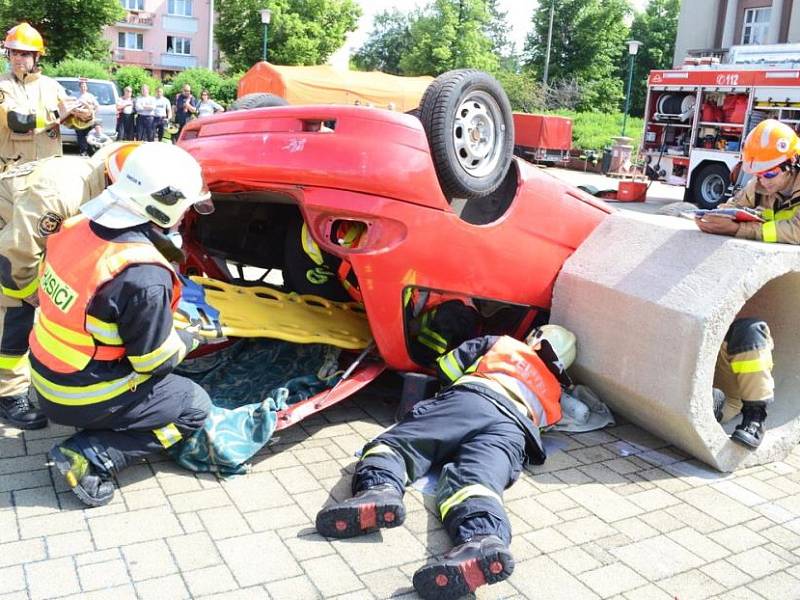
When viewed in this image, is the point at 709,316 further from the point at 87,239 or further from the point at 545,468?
the point at 87,239

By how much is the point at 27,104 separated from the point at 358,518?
381 cm

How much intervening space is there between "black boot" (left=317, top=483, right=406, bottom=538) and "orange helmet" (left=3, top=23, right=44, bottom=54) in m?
3.83

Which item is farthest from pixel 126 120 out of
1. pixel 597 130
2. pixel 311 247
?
pixel 597 130

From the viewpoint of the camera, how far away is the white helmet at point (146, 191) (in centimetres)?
313

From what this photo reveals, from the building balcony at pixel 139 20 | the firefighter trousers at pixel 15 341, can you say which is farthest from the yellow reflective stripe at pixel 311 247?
the building balcony at pixel 139 20

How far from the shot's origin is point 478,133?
164 inches

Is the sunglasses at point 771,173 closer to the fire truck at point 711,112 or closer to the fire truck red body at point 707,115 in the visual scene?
the fire truck at point 711,112

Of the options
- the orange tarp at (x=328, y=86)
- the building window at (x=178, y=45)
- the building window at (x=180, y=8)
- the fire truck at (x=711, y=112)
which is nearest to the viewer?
the fire truck at (x=711, y=112)

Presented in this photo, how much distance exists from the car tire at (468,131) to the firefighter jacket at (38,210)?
65.5 inches

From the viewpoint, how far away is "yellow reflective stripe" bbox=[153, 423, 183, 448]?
3.40 metres

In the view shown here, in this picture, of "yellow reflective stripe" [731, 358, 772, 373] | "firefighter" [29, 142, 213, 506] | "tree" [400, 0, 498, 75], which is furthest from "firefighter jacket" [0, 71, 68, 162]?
"tree" [400, 0, 498, 75]

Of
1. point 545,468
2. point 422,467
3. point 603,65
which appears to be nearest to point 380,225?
point 422,467

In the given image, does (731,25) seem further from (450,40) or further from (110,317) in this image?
(110,317)

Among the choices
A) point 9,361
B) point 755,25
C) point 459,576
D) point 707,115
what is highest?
point 755,25
